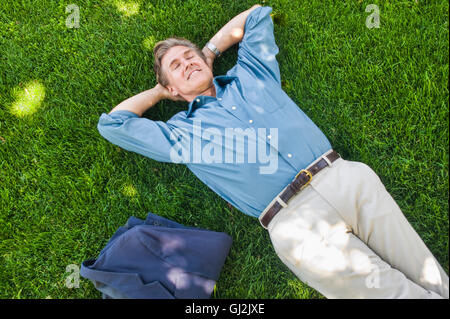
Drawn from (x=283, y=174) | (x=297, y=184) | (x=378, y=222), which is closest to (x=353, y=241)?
(x=378, y=222)

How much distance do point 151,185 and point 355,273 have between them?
210 centimetres

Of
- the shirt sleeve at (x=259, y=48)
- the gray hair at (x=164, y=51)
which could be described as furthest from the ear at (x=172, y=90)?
the shirt sleeve at (x=259, y=48)

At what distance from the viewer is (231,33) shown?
3.37 metres

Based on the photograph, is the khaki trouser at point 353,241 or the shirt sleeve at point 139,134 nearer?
the khaki trouser at point 353,241

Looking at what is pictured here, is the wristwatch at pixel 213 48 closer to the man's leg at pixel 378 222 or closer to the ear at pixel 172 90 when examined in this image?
the ear at pixel 172 90

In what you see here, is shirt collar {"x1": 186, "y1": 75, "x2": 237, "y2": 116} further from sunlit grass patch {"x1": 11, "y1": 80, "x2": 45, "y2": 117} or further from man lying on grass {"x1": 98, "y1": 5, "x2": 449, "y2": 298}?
sunlit grass patch {"x1": 11, "y1": 80, "x2": 45, "y2": 117}

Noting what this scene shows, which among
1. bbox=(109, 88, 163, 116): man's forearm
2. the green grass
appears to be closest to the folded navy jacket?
the green grass

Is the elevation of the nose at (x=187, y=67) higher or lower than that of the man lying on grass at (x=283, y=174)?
higher

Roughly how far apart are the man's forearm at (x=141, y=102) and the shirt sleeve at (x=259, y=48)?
933mm

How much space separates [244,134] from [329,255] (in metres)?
1.17

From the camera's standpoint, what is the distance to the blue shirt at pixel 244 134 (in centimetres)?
279

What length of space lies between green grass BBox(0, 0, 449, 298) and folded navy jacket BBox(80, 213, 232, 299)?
33cm

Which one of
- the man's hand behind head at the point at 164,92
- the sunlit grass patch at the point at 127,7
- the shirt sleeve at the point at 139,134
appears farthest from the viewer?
the sunlit grass patch at the point at 127,7
